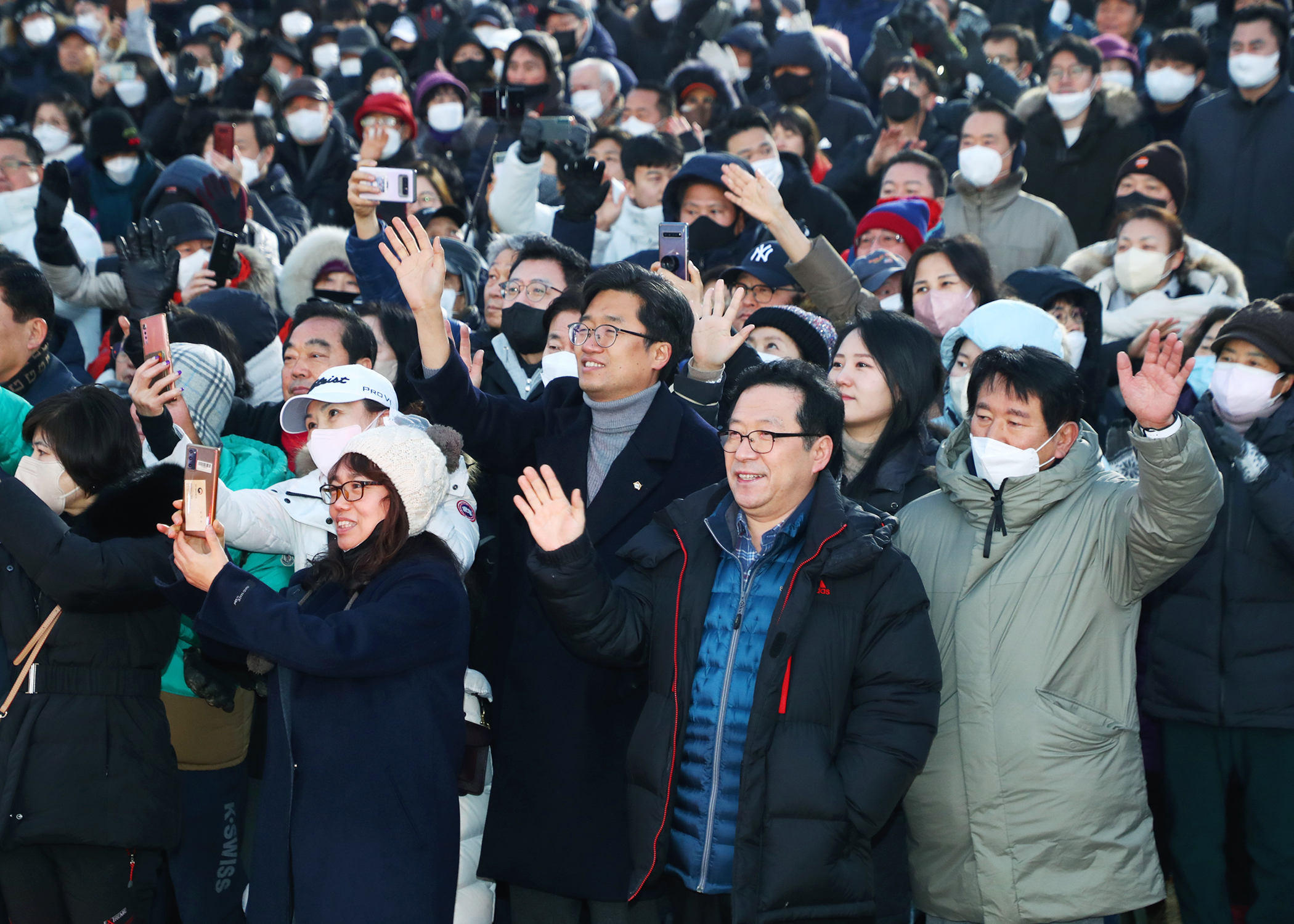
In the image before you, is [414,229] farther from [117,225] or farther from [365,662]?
[117,225]

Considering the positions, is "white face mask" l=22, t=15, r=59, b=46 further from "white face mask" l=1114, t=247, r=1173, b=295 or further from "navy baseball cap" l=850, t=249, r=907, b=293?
"white face mask" l=1114, t=247, r=1173, b=295

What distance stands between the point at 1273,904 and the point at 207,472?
3409mm

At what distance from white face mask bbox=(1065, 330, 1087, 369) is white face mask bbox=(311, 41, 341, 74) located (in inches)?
341

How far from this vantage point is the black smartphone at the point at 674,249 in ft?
16.1

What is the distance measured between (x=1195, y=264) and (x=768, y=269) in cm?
205

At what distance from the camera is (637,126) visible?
878 cm

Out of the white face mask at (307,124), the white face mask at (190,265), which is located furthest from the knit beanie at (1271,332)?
the white face mask at (307,124)

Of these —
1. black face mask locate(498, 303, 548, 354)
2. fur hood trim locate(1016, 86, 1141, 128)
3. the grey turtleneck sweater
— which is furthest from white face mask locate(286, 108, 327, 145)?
the grey turtleneck sweater

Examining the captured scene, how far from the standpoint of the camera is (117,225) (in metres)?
8.57

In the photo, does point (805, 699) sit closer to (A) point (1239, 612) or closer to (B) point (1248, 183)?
(A) point (1239, 612)

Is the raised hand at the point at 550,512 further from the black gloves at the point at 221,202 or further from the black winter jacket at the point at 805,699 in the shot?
the black gloves at the point at 221,202

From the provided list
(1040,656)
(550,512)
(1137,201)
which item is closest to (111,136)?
(1137,201)

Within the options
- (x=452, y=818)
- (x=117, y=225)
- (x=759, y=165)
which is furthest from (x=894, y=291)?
(x=117, y=225)

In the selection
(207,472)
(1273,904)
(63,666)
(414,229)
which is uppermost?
(414,229)
